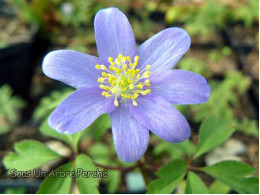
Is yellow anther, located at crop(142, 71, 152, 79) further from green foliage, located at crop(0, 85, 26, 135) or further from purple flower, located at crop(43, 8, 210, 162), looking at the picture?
green foliage, located at crop(0, 85, 26, 135)

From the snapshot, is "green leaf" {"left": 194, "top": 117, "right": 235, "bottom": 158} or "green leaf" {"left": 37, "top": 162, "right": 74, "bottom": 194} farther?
"green leaf" {"left": 194, "top": 117, "right": 235, "bottom": 158}

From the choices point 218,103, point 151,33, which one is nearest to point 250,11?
point 151,33

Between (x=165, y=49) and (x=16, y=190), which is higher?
(x=165, y=49)

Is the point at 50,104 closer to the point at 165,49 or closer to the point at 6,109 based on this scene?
the point at 165,49

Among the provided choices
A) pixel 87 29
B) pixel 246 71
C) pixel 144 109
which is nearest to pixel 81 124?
pixel 144 109

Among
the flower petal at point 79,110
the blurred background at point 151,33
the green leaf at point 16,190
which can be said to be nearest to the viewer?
the flower petal at point 79,110

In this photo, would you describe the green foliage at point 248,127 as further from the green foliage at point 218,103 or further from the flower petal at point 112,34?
the flower petal at point 112,34

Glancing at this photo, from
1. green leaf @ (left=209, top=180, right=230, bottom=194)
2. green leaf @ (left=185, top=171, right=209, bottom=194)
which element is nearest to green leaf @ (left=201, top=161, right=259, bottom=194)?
green leaf @ (left=185, top=171, right=209, bottom=194)

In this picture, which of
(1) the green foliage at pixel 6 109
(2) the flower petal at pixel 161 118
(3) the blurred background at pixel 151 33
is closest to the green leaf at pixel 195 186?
(2) the flower petal at pixel 161 118
